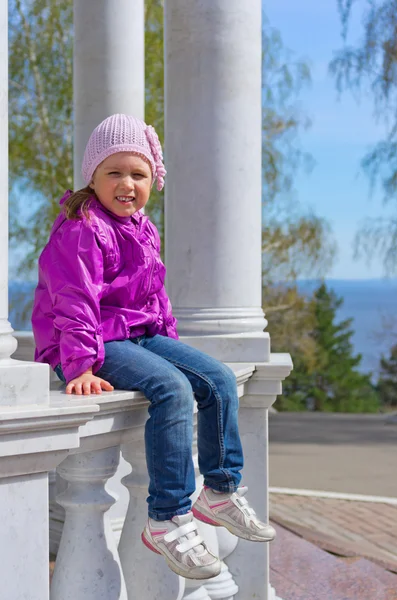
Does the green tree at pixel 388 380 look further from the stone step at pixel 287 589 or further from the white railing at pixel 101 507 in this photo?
the white railing at pixel 101 507

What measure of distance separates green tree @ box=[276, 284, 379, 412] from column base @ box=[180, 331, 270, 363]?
3522 cm

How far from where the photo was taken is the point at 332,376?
49750 millimetres

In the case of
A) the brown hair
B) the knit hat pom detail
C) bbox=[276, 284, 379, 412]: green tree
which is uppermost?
the knit hat pom detail

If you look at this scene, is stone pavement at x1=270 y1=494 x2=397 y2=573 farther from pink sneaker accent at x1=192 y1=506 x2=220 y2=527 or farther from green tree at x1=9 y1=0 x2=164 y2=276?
green tree at x1=9 y1=0 x2=164 y2=276

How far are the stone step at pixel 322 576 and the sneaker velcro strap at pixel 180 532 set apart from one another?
355cm

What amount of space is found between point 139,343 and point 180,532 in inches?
40.9

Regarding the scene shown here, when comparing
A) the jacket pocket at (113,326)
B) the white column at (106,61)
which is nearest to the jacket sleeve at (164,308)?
the jacket pocket at (113,326)

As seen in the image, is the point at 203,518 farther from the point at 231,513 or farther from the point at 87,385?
the point at 87,385

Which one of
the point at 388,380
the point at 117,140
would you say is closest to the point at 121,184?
the point at 117,140

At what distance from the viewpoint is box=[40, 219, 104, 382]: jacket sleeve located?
13.7 feet

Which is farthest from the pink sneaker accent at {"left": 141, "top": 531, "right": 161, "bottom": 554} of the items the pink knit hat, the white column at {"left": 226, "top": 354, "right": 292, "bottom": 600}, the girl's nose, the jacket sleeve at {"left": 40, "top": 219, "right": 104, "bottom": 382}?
the white column at {"left": 226, "top": 354, "right": 292, "bottom": 600}

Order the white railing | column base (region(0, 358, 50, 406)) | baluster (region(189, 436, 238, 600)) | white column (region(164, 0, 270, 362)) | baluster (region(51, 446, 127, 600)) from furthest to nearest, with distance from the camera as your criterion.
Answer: white column (region(164, 0, 270, 362)) → baluster (region(189, 436, 238, 600)) → baluster (region(51, 446, 127, 600)) → the white railing → column base (region(0, 358, 50, 406))

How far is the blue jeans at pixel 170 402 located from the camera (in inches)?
166

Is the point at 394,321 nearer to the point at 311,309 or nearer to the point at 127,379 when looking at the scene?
the point at 311,309
